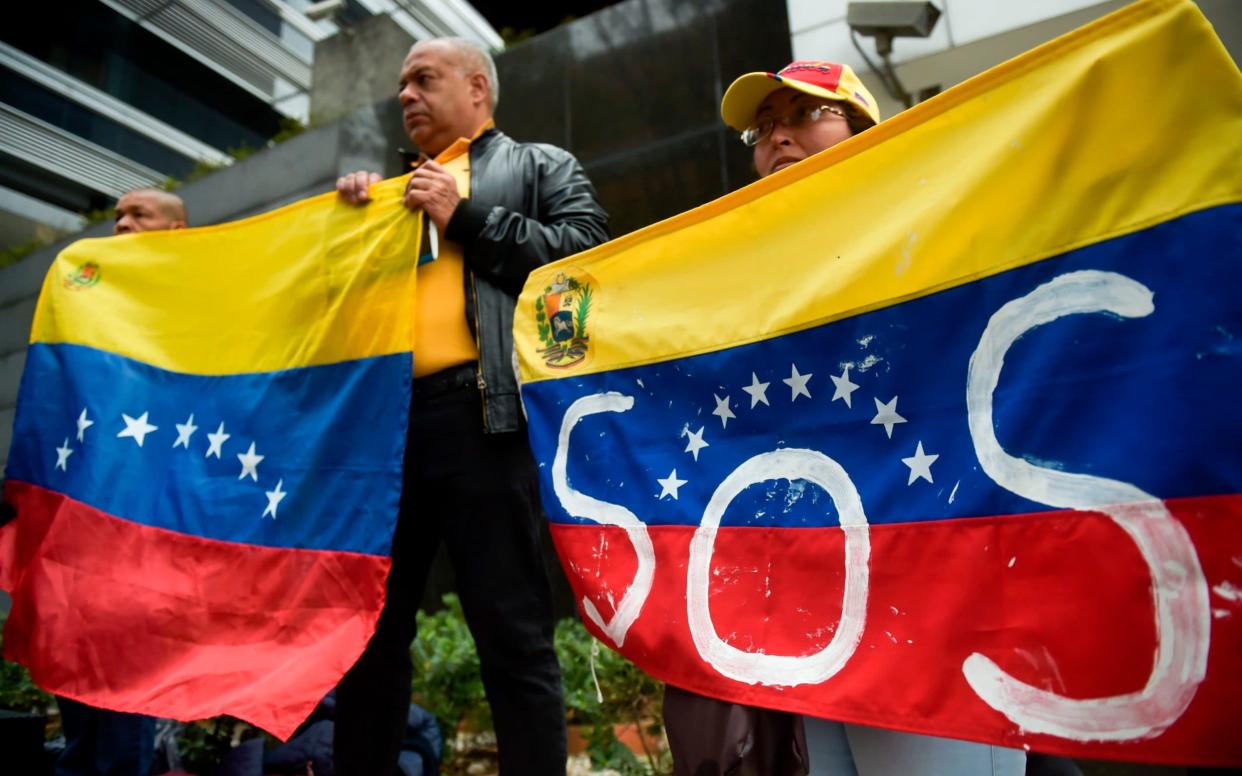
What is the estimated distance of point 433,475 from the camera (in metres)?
2.19

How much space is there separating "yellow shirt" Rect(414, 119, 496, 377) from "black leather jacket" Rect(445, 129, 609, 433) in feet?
0.11

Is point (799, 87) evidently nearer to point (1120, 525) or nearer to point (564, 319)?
point (564, 319)

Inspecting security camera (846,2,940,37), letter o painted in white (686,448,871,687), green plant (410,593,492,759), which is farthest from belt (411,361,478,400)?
security camera (846,2,940,37)

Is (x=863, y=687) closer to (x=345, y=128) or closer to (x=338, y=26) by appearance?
(x=345, y=128)

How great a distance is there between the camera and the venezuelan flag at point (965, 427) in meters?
1.28

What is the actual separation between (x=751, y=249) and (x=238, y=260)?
5.58 feet

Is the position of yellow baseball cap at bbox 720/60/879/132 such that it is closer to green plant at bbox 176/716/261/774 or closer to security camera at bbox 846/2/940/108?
green plant at bbox 176/716/261/774

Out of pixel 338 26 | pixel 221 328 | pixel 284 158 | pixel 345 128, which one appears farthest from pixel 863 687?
pixel 338 26

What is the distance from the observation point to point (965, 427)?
151 cm

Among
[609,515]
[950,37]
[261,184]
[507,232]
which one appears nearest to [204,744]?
[609,515]

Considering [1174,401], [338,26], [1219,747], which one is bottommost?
[1219,747]

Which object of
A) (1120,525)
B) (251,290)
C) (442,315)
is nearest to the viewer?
(1120,525)

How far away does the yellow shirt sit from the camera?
2289 millimetres

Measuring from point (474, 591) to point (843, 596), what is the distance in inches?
33.9
